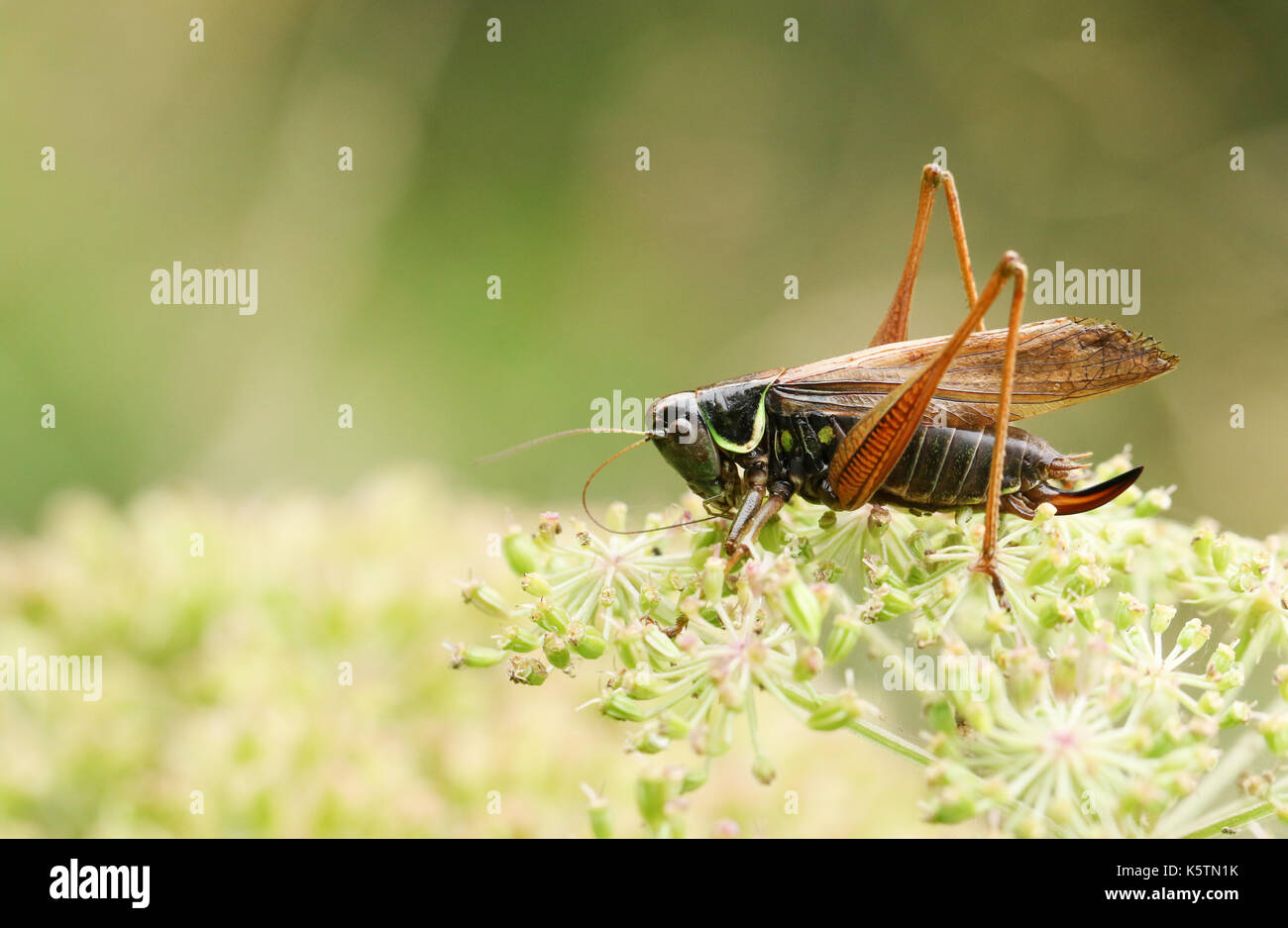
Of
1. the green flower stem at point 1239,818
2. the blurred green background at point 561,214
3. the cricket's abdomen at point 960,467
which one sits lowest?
the green flower stem at point 1239,818

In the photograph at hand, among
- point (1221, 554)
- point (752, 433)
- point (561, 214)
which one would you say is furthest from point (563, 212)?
point (1221, 554)

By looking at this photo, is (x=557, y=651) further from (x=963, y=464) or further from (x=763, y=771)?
→ (x=963, y=464)

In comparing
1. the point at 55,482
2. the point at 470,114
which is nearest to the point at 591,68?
the point at 470,114

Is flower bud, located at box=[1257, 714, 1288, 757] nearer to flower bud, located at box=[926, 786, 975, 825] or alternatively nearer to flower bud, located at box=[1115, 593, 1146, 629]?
flower bud, located at box=[1115, 593, 1146, 629]

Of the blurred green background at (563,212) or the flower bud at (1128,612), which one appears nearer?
the flower bud at (1128,612)

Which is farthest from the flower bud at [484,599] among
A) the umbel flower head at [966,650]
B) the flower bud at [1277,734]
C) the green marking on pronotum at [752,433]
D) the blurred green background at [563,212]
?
the blurred green background at [563,212]

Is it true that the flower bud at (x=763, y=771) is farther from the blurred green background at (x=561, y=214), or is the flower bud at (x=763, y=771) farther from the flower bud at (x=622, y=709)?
the blurred green background at (x=561, y=214)

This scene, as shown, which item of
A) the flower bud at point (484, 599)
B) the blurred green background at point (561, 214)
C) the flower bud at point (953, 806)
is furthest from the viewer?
the blurred green background at point (561, 214)
